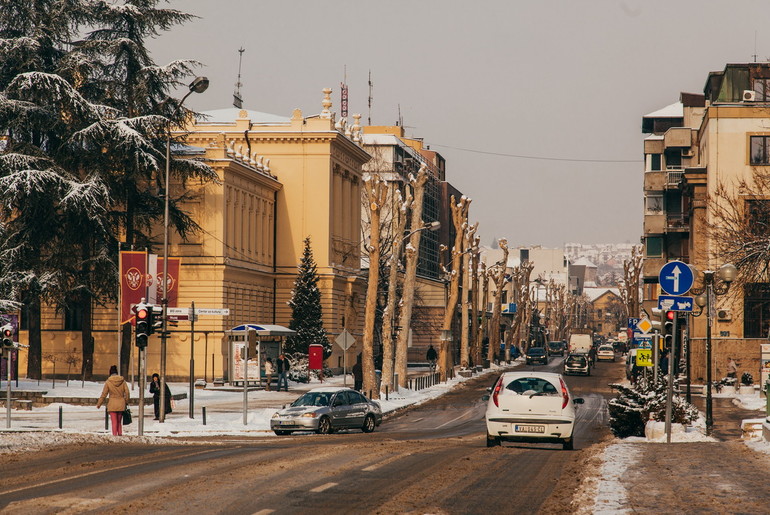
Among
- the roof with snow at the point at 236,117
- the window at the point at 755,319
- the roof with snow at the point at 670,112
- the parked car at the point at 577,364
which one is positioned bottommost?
the parked car at the point at 577,364

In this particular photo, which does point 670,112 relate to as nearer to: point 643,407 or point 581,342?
point 581,342

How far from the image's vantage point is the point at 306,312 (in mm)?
70438

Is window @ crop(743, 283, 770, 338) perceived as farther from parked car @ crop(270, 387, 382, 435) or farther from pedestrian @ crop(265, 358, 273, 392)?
parked car @ crop(270, 387, 382, 435)

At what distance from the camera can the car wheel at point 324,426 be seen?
31.2 metres

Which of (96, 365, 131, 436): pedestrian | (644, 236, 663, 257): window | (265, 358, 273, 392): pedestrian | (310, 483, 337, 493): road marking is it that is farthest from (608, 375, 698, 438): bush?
(644, 236, 663, 257): window

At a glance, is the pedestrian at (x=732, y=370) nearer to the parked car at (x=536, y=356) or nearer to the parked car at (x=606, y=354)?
the parked car at (x=536, y=356)

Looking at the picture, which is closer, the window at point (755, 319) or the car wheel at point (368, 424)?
the car wheel at point (368, 424)

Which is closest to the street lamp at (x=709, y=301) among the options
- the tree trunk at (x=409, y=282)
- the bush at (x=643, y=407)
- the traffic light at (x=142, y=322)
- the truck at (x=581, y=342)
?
the bush at (x=643, y=407)

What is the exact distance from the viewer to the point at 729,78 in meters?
68.4

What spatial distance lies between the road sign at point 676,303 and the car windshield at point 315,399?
1211cm

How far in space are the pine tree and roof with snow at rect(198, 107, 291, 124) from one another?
12.2 metres

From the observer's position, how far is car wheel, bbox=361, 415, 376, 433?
33.3 m

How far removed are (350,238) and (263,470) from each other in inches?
2786

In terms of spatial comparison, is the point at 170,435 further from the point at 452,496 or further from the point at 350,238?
the point at 350,238
